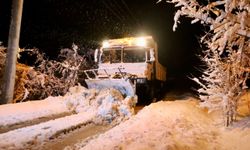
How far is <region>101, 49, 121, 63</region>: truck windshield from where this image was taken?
1600 cm

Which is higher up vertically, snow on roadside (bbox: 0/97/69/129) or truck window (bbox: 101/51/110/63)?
truck window (bbox: 101/51/110/63)

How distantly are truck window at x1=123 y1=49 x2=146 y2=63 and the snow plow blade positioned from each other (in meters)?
2.17

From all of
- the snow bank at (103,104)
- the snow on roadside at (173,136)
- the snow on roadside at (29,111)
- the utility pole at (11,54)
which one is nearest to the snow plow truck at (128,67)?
the snow bank at (103,104)

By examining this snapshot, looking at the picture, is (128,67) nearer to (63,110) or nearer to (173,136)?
(63,110)

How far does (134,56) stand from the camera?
15.7 m

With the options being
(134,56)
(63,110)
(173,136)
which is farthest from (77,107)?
(173,136)

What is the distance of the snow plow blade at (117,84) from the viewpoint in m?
13.7

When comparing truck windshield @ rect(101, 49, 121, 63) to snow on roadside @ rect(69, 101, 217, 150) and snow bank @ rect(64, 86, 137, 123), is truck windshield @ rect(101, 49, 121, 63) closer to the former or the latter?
snow bank @ rect(64, 86, 137, 123)

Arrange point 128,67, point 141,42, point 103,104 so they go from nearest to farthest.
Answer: point 103,104 → point 128,67 → point 141,42

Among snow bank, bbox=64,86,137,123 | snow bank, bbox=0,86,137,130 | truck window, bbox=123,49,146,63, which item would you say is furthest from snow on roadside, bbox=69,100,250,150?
truck window, bbox=123,49,146,63

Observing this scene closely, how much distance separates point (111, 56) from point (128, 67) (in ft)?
4.47

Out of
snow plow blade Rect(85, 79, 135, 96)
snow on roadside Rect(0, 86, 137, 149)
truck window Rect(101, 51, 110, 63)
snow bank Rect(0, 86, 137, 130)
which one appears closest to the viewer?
snow on roadside Rect(0, 86, 137, 149)

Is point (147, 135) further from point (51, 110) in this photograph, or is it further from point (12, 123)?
point (51, 110)

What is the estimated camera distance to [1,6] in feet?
85.5
